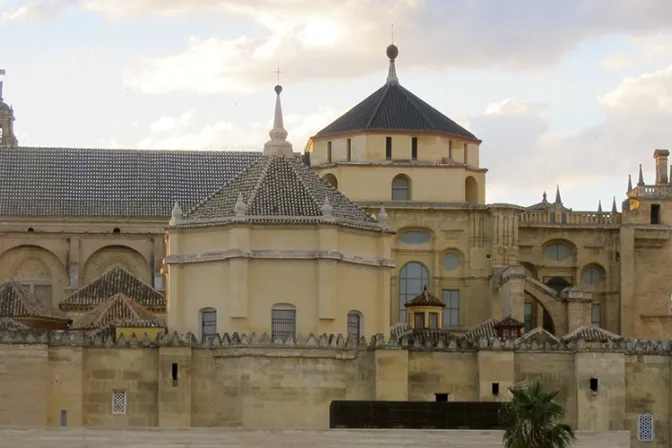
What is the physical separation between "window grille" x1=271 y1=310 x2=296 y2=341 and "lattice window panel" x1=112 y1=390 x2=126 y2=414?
6.05 meters

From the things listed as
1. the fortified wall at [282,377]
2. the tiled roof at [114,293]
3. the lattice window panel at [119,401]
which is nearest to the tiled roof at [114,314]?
the tiled roof at [114,293]

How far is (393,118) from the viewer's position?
105 metres

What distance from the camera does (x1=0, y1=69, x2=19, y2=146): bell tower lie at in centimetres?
12488

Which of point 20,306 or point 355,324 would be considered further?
point 20,306

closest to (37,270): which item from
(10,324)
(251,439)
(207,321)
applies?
(10,324)

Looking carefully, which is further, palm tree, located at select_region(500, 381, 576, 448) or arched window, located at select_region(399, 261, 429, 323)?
arched window, located at select_region(399, 261, 429, 323)

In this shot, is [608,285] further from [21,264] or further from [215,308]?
[215,308]

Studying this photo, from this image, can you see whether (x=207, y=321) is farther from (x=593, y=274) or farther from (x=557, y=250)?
(x=593, y=274)

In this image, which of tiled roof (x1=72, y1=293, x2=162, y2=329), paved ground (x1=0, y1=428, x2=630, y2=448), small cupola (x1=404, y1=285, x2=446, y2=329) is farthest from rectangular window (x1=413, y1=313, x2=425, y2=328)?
paved ground (x1=0, y1=428, x2=630, y2=448)

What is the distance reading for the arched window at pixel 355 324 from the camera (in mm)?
77562

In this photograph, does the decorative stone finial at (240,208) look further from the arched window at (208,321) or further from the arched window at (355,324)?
the arched window at (355,324)

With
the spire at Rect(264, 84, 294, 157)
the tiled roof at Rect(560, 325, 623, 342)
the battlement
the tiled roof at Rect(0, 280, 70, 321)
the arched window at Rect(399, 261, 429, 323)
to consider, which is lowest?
the battlement

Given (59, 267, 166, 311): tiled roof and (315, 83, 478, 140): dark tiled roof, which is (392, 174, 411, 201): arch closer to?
(315, 83, 478, 140): dark tiled roof

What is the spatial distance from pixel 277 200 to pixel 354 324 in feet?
17.8
